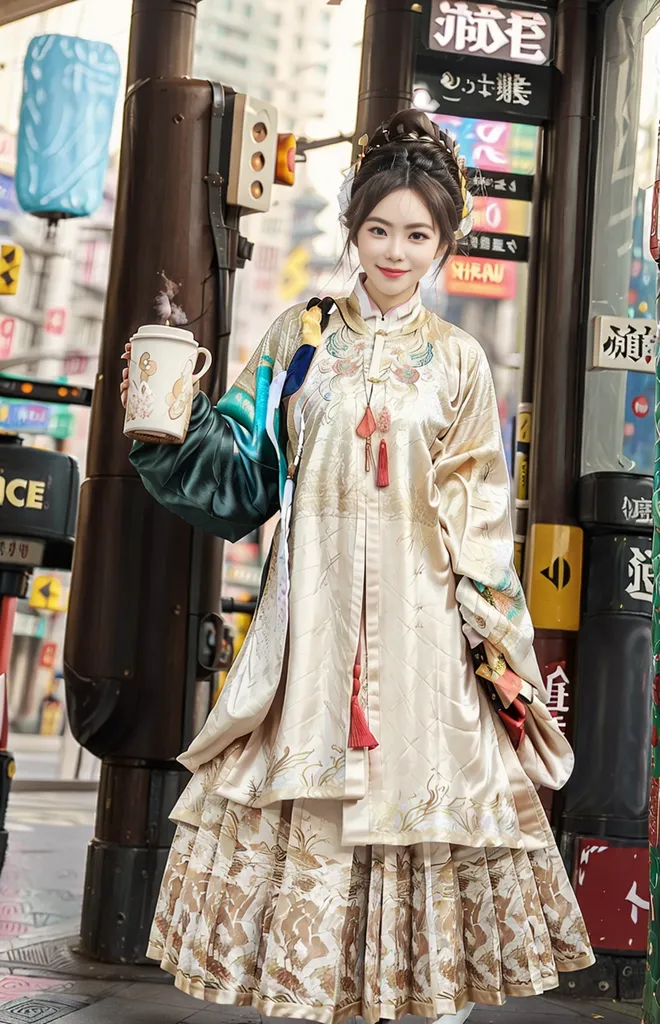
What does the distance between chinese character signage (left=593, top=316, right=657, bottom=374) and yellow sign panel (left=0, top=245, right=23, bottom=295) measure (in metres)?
3.94

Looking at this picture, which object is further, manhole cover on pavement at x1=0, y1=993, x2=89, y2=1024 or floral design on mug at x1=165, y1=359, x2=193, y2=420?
manhole cover on pavement at x1=0, y1=993, x2=89, y2=1024

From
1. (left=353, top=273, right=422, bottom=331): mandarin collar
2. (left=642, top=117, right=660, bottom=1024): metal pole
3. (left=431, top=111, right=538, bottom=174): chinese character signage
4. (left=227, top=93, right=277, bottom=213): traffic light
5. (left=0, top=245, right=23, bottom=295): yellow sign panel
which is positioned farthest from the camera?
(left=0, top=245, right=23, bottom=295): yellow sign panel

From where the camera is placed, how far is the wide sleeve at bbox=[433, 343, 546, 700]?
2.28 metres

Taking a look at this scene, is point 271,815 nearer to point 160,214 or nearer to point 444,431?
point 444,431

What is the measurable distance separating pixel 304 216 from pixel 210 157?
7.32 m

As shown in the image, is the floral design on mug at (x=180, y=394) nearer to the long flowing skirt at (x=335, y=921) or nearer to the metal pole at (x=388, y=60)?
the long flowing skirt at (x=335, y=921)

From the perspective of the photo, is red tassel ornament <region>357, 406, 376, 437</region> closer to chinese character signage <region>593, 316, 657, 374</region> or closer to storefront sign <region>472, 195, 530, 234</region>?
chinese character signage <region>593, 316, 657, 374</region>

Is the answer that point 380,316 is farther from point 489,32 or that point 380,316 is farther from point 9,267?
point 9,267

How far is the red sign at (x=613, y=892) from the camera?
2996mm

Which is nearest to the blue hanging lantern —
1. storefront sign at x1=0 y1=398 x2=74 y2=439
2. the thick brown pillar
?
the thick brown pillar

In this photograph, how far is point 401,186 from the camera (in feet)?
7.84

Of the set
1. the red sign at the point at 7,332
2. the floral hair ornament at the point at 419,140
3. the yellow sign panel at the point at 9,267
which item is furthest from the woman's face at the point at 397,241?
the red sign at the point at 7,332

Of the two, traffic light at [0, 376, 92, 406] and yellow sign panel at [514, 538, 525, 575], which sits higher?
traffic light at [0, 376, 92, 406]

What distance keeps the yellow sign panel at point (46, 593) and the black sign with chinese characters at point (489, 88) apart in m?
8.64
